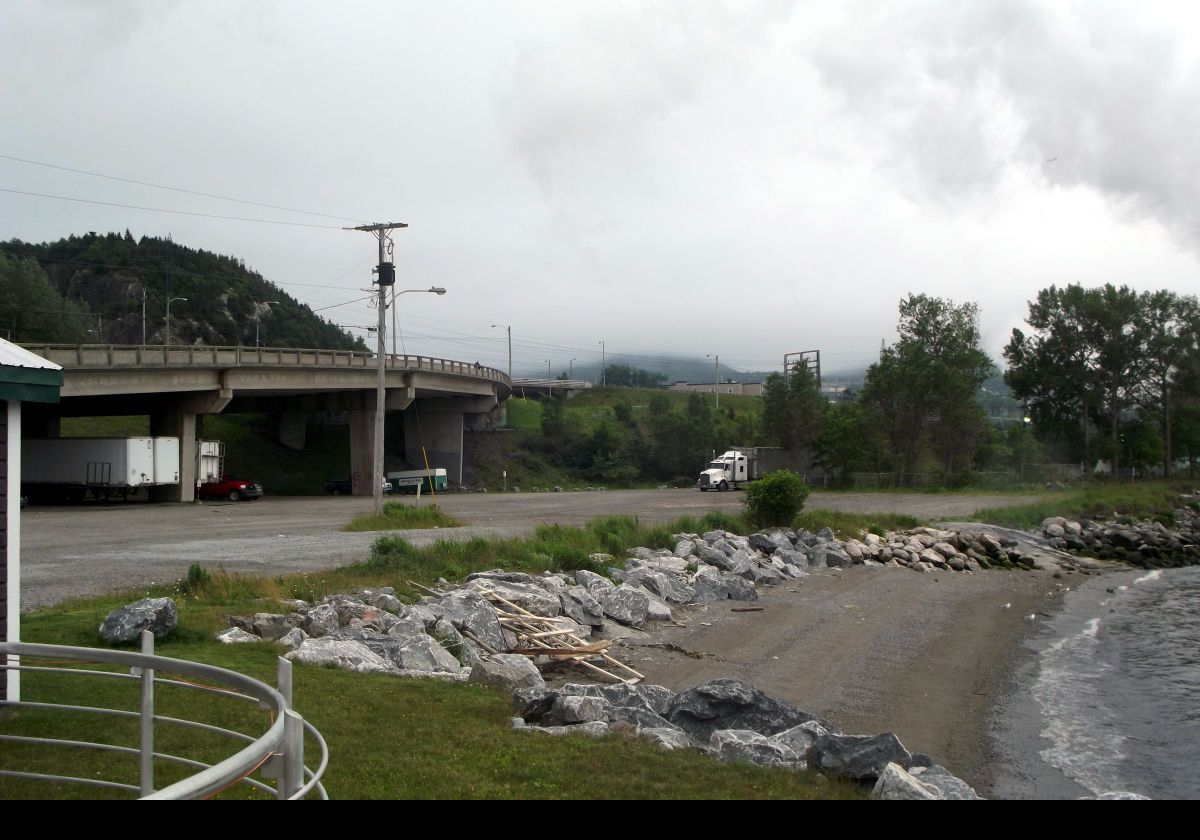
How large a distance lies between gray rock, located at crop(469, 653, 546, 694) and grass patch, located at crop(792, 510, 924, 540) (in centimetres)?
2677

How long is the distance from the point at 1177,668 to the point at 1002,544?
2294cm

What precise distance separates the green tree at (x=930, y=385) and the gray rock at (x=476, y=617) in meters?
64.0

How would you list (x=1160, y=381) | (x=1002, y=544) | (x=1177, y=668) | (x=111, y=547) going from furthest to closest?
1. (x=1160, y=381)
2. (x=1002, y=544)
3. (x=111, y=547)
4. (x=1177, y=668)

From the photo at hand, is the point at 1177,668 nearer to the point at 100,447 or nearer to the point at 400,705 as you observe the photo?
the point at 400,705

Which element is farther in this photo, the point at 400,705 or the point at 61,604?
the point at 61,604

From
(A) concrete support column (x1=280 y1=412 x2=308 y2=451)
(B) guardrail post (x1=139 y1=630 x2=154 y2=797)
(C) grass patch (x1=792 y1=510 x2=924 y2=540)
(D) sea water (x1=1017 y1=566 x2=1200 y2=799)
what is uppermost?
(A) concrete support column (x1=280 y1=412 x2=308 y2=451)

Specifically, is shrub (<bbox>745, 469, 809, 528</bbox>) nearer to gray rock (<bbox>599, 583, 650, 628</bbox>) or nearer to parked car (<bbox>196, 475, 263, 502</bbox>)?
gray rock (<bbox>599, 583, 650, 628</bbox>)

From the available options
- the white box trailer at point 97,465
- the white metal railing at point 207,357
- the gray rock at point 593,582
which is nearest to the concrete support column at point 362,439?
the white metal railing at point 207,357

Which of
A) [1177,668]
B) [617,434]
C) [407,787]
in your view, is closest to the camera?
[407,787]

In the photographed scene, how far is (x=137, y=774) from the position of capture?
706 cm

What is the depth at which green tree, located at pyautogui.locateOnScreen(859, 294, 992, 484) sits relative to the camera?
75.1 metres

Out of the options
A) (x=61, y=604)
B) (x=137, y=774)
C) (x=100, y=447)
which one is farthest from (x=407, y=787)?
(x=100, y=447)

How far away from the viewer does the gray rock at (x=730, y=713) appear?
11.7m

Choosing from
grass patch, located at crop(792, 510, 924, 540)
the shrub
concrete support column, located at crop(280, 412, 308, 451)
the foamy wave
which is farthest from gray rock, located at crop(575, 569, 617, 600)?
concrete support column, located at crop(280, 412, 308, 451)
